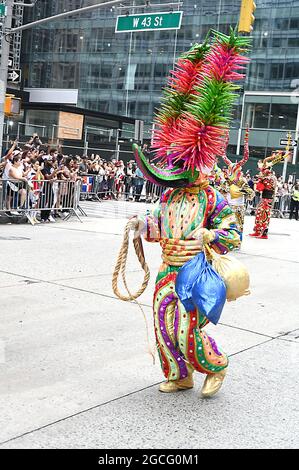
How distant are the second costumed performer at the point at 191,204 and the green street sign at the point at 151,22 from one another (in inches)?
491

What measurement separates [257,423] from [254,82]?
4478 centimetres

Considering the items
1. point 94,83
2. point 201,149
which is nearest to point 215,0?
point 94,83

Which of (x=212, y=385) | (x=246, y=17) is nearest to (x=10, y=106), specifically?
(x=246, y=17)

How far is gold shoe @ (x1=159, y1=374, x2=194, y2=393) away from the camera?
4.33m

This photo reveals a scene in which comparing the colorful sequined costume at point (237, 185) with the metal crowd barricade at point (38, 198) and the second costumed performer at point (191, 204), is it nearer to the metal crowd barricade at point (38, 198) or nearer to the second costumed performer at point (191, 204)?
the metal crowd barricade at point (38, 198)

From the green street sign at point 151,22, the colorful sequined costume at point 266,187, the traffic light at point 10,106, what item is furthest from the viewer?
the traffic light at point 10,106

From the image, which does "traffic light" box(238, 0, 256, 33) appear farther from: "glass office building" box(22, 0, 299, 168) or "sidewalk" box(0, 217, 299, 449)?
"glass office building" box(22, 0, 299, 168)

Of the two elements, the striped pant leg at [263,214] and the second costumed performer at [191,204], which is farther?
the striped pant leg at [263,214]

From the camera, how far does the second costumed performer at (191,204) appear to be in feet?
13.3

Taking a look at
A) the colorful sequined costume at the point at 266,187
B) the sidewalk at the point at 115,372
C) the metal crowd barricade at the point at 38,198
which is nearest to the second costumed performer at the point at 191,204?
the sidewalk at the point at 115,372

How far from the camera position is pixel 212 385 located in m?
4.23

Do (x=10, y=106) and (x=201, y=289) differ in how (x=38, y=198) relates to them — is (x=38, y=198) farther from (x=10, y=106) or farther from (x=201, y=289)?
(x=201, y=289)

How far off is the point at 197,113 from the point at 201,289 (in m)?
1.21

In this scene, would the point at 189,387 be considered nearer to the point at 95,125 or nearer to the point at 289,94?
the point at 95,125
